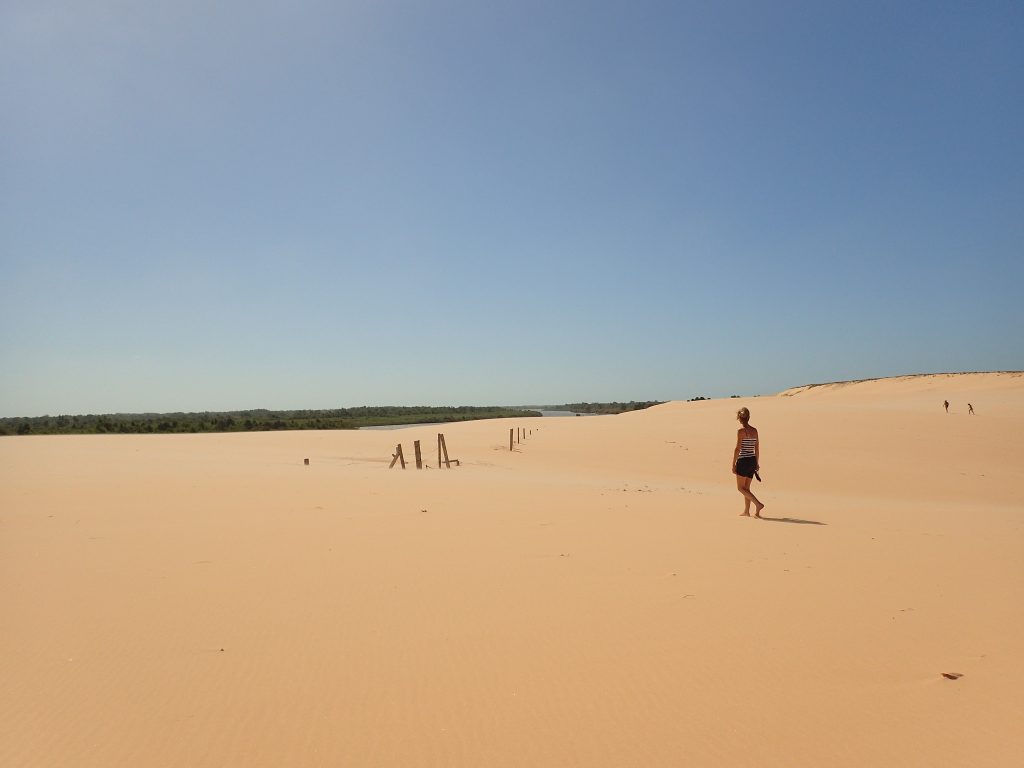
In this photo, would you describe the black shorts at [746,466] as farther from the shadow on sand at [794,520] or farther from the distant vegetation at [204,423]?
the distant vegetation at [204,423]

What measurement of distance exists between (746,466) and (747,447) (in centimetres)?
36

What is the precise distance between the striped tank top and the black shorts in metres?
0.07

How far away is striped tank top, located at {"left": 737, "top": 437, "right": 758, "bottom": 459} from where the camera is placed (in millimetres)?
10602

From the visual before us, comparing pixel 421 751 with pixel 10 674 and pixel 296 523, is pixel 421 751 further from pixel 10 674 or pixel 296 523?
pixel 296 523

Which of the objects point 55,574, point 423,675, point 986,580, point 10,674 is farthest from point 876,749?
point 55,574

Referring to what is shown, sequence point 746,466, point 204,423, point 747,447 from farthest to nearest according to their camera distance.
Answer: point 204,423 < point 747,447 < point 746,466

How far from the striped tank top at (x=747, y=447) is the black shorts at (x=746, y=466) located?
0.23 ft

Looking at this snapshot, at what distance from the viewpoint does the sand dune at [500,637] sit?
3105 mm

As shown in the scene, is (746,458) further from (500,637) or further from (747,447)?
(500,637)

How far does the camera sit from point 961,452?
23516 millimetres

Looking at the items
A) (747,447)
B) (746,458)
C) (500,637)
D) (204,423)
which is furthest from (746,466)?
(204,423)

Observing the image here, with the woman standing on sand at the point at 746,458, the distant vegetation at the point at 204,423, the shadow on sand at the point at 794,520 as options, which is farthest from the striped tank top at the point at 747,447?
the distant vegetation at the point at 204,423

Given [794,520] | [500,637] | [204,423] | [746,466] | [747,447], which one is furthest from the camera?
[204,423]

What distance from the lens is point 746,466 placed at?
10500 millimetres
